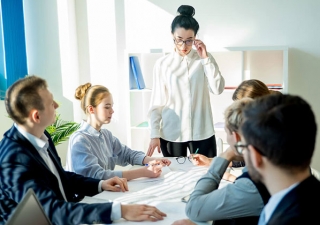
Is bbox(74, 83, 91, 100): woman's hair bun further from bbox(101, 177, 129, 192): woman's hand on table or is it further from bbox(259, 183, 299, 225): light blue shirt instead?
bbox(259, 183, 299, 225): light blue shirt

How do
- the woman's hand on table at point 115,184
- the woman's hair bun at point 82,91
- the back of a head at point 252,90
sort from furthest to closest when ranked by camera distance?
the woman's hair bun at point 82,91, the back of a head at point 252,90, the woman's hand on table at point 115,184

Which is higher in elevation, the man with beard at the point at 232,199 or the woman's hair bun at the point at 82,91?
the woman's hair bun at the point at 82,91

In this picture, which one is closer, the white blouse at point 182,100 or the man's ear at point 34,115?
the man's ear at point 34,115

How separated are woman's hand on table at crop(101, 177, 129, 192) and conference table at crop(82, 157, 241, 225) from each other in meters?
Result: 0.03

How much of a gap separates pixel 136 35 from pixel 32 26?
3.26 ft

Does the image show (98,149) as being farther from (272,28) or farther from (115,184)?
(272,28)

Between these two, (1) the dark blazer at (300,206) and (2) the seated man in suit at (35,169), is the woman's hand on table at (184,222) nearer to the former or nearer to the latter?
(2) the seated man in suit at (35,169)

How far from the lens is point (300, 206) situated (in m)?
0.82

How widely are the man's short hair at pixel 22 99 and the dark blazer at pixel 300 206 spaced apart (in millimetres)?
965

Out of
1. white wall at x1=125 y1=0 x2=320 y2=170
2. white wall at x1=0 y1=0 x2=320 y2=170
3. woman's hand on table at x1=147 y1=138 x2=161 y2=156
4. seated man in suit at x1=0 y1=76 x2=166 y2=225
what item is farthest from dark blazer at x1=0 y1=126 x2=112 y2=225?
white wall at x1=125 y1=0 x2=320 y2=170

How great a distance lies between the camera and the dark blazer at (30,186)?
1.28 meters

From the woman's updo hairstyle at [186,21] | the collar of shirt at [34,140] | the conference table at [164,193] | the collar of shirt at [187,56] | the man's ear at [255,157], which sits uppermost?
the woman's updo hairstyle at [186,21]

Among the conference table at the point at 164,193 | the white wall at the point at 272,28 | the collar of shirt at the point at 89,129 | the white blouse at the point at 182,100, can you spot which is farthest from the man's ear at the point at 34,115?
the white wall at the point at 272,28

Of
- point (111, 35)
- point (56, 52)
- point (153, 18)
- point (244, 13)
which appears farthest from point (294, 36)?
point (56, 52)
